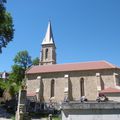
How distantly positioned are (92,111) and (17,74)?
54.0 metres

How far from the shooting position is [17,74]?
5956cm

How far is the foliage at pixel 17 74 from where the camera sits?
5906 cm

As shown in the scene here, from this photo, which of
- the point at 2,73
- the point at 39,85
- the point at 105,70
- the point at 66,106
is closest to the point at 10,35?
the point at 39,85

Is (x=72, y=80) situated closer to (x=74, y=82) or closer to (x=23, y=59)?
(x=74, y=82)

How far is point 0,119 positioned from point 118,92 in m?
20.2

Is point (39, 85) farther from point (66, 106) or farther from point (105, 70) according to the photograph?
point (66, 106)

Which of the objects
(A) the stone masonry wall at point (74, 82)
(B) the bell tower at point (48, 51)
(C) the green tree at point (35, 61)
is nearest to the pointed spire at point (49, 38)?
(B) the bell tower at point (48, 51)

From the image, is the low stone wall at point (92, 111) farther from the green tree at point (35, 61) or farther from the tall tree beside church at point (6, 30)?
the green tree at point (35, 61)

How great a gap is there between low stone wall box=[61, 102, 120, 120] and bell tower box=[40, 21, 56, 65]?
57.8 m

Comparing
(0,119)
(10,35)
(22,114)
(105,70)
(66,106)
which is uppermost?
(10,35)

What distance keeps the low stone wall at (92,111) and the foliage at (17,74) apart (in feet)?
174

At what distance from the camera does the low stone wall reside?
278 inches

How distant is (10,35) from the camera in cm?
3025

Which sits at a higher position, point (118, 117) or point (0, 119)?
point (118, 117)
